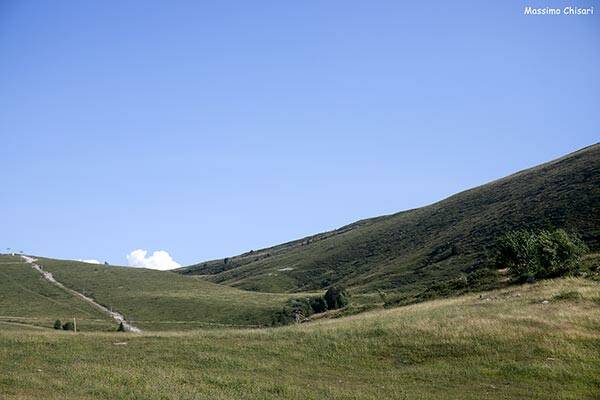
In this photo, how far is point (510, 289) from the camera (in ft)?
140

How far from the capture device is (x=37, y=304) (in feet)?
289

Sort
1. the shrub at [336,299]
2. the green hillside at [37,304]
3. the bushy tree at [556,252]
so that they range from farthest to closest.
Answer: the shrub at [336,299]
the green hillside at [37,304]
the bushy tree at [556,252]

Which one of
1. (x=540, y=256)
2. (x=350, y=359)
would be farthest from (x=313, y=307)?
(x=350, y=359)

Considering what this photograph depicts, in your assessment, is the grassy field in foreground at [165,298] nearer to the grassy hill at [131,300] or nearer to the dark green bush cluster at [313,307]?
the grassy hill at [131,300]

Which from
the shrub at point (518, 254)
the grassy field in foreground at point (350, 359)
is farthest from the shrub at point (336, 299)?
the grassy field in foreground at point (350, 359)

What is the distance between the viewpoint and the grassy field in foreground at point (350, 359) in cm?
2164

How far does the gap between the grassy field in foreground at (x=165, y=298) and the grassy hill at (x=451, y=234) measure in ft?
76.5

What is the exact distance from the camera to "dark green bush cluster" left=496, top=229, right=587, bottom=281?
4572cm

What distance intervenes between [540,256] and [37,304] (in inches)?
2947

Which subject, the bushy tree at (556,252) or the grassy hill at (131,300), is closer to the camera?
the bushy tree at (556,252)

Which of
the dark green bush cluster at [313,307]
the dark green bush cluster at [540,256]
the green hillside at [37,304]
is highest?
the green hillside at [37,304]

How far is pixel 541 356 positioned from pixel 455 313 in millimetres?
8852

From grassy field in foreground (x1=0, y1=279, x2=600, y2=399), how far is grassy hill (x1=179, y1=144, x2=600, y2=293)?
45.2 m

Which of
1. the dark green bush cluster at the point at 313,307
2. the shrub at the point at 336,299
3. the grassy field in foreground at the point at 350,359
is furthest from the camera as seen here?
the shrub at the point at 336,299
